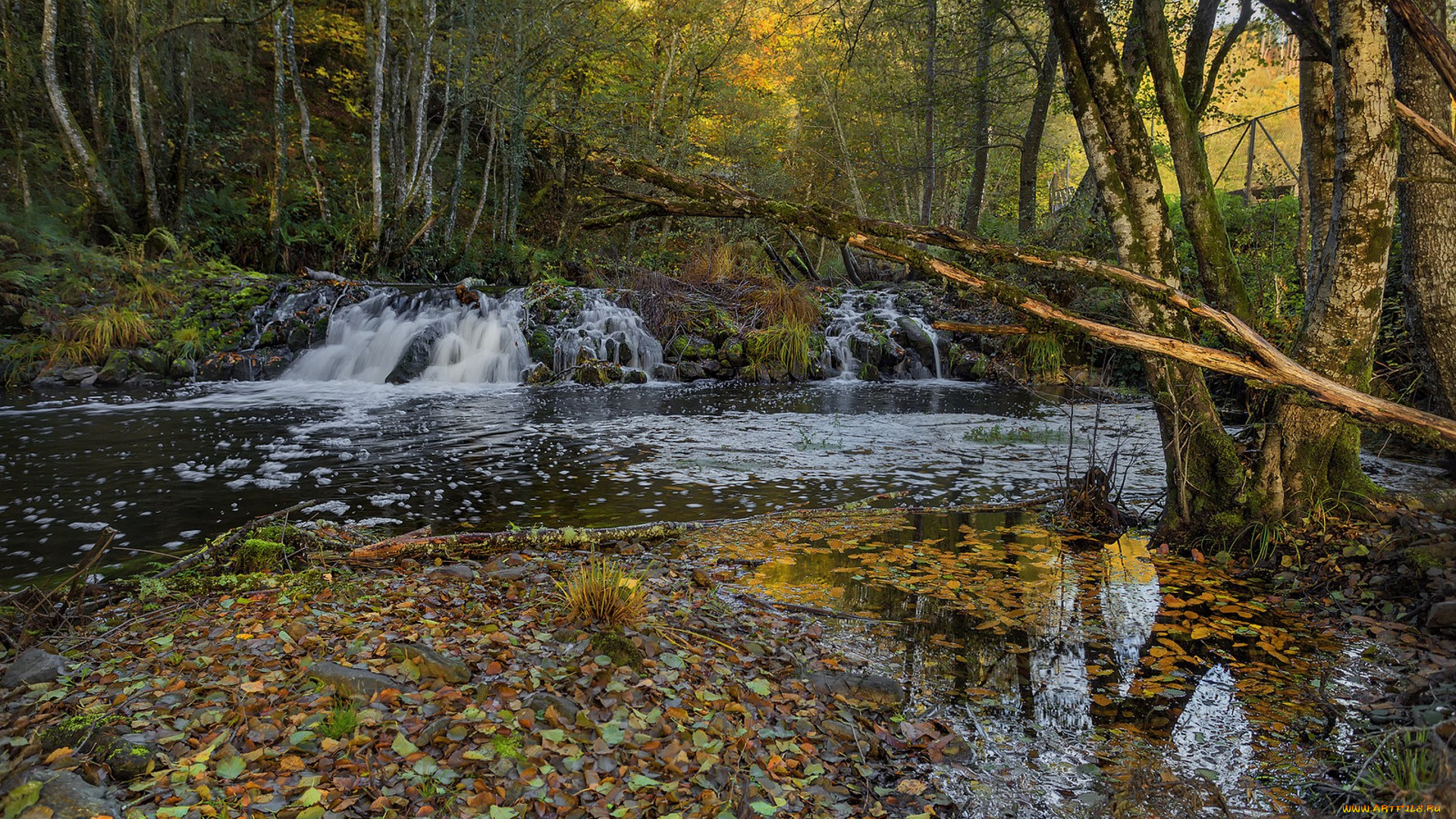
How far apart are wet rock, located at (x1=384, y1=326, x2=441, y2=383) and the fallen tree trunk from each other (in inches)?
477

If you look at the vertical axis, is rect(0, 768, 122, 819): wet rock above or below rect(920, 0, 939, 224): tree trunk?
below

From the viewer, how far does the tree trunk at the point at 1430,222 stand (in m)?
5.20

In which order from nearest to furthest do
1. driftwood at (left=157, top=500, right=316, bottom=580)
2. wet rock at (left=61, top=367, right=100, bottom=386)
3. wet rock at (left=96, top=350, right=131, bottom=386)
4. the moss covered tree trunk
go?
driftwood at (left=157, top=500, right=316, bottom=580), the moss covered tree trunk, wet rock at (left=61, top=367, right=100, bottom=386), wet rock at (left=96, top=350, right=131, bottom=386)

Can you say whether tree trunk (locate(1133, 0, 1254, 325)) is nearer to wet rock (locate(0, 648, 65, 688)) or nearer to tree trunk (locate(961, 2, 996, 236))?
wet rock (locate(0, 648, 65, 688))

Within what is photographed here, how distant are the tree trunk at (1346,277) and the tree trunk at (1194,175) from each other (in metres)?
0.48

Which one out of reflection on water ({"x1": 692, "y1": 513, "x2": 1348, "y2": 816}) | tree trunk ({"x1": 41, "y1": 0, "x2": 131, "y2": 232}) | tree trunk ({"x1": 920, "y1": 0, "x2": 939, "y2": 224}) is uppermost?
tree trunk ({"x1": 920, "y1": 0, "x2": 939, "y2": 224})

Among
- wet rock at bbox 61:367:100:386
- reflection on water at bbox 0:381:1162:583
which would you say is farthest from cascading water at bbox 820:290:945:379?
wet rock at bbox 61:367:100:386

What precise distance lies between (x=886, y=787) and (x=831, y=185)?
3489cm

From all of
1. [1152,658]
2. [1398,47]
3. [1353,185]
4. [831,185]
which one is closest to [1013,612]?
[1152,658]

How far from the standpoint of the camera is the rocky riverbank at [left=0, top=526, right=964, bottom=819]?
2461 millimetres

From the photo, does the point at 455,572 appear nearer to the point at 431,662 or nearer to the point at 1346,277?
the point at 431,662

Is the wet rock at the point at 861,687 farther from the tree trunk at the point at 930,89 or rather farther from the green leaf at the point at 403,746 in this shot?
the tree trunk at the point at 930,89

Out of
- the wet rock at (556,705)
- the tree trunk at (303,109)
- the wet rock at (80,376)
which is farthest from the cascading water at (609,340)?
the wet rock at (556,705)

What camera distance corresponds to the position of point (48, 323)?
13844mm
